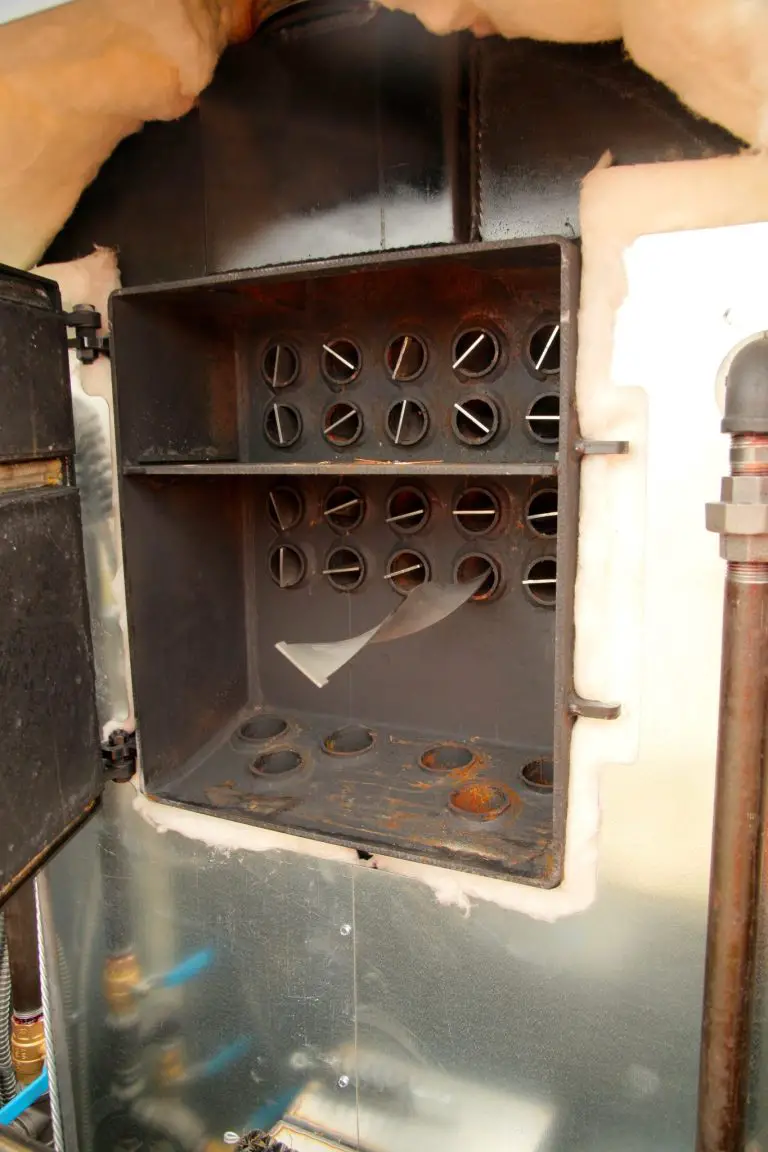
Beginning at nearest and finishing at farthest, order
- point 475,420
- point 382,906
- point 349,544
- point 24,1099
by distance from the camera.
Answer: point 382,906
point 475,420
point 349,544
point 24,1099

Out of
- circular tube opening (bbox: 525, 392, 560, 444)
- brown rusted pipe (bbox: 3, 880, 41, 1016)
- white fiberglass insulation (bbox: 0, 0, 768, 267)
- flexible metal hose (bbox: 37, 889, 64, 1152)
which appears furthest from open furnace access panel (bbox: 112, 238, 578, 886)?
brown rusted pipe (bbox: 3, 880, 41, 1016)

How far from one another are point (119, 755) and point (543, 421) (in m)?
0.94

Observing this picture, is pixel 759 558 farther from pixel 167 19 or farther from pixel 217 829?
pixel 167 19

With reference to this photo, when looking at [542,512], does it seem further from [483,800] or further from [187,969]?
[187,969]

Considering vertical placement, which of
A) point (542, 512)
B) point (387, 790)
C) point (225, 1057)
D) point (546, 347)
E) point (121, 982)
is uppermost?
point (546, 347)

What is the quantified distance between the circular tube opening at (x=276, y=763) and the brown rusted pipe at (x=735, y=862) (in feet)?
2.53

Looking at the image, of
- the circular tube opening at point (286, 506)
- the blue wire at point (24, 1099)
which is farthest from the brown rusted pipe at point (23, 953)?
the circular tube opening at point (286, 506)

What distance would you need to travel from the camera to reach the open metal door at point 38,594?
1115mm

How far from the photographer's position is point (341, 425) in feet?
5.12

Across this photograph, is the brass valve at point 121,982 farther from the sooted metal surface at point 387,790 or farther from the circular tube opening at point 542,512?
the circular tube opening at point 542,512

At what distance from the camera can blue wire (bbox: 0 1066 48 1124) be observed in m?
1.70

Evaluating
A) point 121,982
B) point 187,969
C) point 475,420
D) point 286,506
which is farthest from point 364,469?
point 121,982

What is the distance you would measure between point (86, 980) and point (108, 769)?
0.53 m

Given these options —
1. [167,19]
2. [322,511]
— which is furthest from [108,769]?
[167,19]
